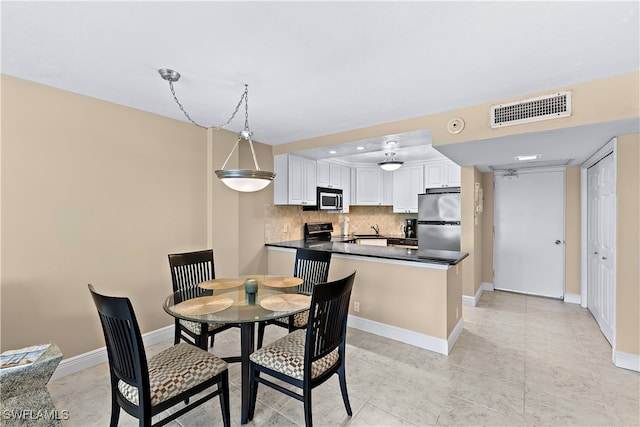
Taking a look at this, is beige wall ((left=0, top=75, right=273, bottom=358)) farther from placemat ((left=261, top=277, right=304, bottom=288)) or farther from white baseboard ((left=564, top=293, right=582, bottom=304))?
white baseboard ((left=564, top=293, right=582, bottom=304))

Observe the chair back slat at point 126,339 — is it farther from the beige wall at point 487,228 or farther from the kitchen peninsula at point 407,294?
the beige wall at point 487,228

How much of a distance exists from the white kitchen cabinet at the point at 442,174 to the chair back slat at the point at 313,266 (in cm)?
312

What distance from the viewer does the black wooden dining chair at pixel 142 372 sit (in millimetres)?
1462

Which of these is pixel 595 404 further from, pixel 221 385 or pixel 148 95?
pixel 148 95

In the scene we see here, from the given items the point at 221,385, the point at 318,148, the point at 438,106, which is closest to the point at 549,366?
the point at 438,106

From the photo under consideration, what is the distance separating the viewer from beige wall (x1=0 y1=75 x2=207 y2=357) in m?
2.22

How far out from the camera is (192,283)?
111 inches

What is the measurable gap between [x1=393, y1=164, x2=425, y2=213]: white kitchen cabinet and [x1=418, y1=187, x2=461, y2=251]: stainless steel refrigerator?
0.55 metres

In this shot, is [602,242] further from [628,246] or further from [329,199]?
[329,199]

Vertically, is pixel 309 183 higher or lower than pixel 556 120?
lower

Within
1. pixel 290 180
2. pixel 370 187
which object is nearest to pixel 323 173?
pixel 290 180

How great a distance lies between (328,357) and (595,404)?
1.93 m

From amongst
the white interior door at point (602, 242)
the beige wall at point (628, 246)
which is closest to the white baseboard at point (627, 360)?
the beige wall at point (628, 246)

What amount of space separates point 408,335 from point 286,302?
1.64 meters
